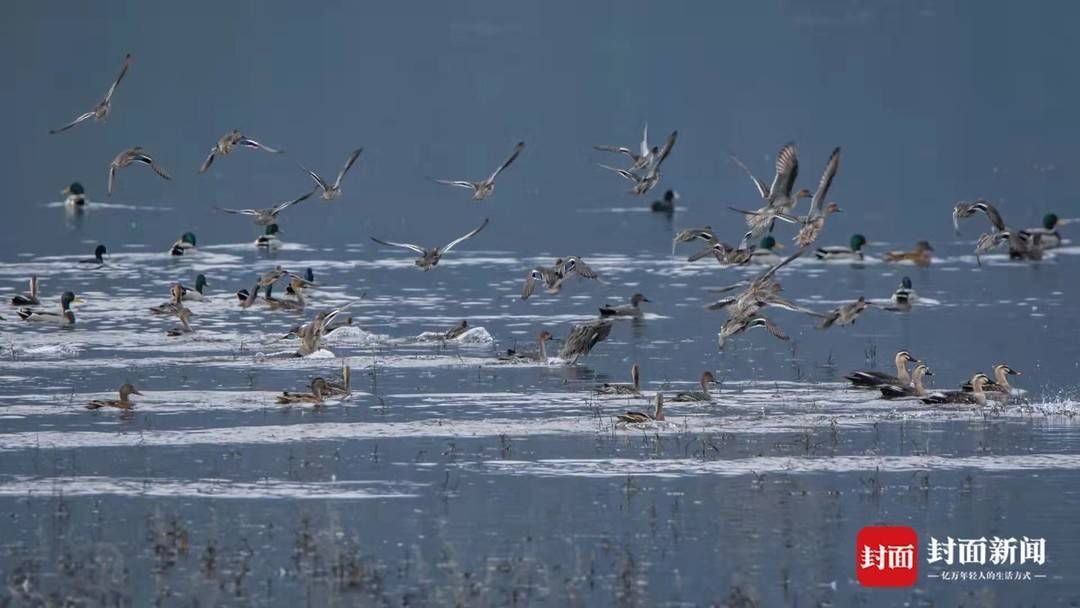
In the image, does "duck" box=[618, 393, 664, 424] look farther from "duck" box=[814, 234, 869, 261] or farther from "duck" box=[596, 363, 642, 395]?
"duck" box=[814, 234, 869, 261]

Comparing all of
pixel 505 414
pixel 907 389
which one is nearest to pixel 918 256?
pixel 907 389

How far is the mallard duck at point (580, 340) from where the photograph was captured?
2820cm

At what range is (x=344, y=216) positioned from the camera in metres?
64.8

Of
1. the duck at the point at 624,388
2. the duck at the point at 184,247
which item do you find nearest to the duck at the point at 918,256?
the duck at the point at 184,247

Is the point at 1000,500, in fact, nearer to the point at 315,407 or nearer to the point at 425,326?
the point at 315,407

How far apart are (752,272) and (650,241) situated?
1011 centimetres

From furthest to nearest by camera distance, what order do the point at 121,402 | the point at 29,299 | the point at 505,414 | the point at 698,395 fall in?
1. the point at 29,299
2. the point at 698,395
3. the point at 505,414
4. the point at 121,402

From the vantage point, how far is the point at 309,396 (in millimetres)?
23656

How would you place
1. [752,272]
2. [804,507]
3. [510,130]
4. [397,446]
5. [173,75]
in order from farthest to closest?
[173,75], [510,130], [752,272], [397,446], [804,507]

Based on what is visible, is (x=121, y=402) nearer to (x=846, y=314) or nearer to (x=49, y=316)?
(x=49, y=316)

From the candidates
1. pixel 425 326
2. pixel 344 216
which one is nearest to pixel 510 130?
pixel 344 216

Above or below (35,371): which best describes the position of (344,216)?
above

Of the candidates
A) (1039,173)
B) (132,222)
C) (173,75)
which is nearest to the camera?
(132,222)

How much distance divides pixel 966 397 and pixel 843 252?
2261 cm
